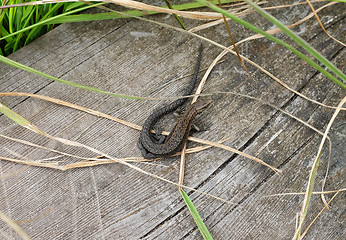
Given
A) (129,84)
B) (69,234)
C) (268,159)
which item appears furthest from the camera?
(129,84)

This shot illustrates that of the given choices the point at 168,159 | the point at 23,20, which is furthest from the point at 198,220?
the point at 23,20

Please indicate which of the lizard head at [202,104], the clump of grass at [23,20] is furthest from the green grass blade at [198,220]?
the clump of grass at [23,20]

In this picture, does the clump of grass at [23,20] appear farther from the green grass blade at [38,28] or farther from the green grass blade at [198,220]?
the green grass blade at [198,220]

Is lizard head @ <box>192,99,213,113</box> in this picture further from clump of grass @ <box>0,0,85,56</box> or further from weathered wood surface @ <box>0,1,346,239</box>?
clump of grass @ <box>0,0,85,56</box>

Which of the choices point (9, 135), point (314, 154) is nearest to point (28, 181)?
point (9, 135)

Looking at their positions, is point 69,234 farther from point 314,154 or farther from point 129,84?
point 314,154
